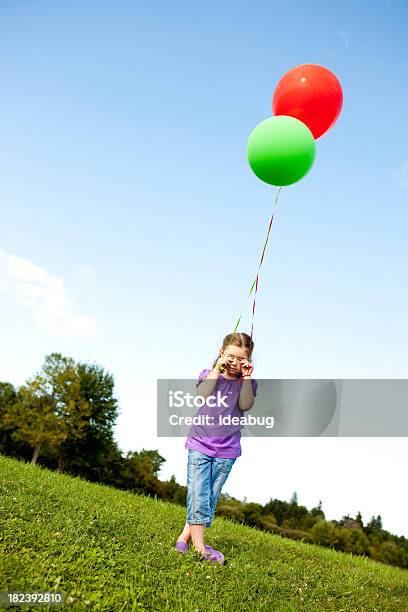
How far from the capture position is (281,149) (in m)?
4.09

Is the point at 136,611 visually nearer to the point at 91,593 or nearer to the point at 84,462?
the point at 91,593

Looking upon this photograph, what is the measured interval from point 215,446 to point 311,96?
3422 millimetres

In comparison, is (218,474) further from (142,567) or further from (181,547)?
(142,567)

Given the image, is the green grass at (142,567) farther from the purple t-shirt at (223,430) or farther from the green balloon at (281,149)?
the green balloon at (281,149)

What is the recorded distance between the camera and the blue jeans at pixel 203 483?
11.9 feet

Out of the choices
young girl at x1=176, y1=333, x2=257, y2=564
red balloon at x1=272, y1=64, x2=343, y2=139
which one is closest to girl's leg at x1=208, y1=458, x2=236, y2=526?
young girl at x1=176, y1=333, x2=257, y2=564

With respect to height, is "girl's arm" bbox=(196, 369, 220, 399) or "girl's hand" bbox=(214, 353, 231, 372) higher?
"girl's hand" bbox=(214, 353, 231, 372)

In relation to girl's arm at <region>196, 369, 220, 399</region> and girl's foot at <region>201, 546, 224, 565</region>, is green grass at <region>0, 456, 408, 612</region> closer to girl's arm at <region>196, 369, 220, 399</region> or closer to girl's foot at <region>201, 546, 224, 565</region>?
girl's foot at <region>201, 546, 224, 565</region>

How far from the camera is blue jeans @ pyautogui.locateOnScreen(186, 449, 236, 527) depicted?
3.63 metres

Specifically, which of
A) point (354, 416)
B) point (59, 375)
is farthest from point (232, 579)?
point (59, 375)

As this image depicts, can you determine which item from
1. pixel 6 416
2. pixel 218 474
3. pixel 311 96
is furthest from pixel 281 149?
pixel 6 416

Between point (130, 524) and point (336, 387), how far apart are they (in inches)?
129

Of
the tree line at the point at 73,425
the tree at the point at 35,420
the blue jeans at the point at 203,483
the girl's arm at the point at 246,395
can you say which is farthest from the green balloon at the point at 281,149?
the tree at the point at 35,420

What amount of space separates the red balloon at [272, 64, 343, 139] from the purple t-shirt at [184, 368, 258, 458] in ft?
8.90
